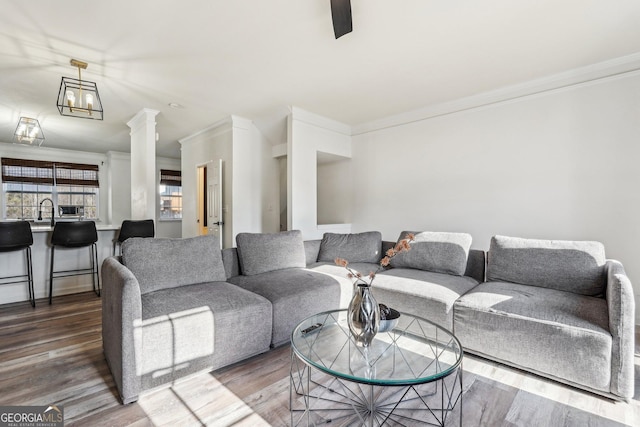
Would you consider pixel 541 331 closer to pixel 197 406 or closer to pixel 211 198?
pixel 197 406

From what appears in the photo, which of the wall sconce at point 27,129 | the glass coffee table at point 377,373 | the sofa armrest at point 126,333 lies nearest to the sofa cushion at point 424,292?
the glass coffee table at point 377,373

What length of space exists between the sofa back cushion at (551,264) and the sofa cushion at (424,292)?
0.31m

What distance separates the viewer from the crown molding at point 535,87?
2834 mm

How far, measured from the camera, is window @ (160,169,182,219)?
7.69 m

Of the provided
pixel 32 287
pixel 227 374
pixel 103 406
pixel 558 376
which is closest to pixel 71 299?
pixel 32 287

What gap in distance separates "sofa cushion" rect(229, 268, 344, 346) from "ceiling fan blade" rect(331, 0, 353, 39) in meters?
1.90

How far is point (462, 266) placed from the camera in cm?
292

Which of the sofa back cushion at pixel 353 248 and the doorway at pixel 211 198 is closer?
the sofa back cushion at pixel 353 248

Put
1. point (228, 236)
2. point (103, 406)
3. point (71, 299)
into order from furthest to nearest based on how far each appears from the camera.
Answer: point (228, 236), point (71, 299), point (103, 406)

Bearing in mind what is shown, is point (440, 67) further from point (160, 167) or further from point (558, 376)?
point (160, 167)

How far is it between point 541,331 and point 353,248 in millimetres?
2010

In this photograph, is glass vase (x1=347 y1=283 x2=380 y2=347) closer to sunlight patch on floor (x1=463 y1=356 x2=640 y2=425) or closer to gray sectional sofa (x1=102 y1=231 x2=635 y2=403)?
gray sectional sofa (x1=102 y1=231 x2=635 y2=403)

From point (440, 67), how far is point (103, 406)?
376 centimetres

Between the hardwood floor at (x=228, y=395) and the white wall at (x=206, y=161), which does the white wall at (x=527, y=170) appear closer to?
the hardwood floor at (x=228, y=395)
